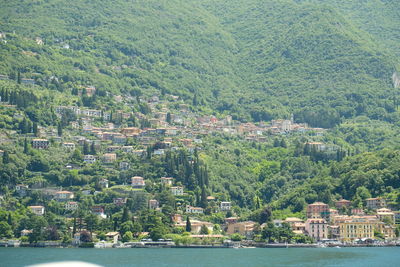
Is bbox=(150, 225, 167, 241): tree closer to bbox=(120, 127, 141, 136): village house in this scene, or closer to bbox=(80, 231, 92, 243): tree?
bbox=(80, 231, 92, 243): tree

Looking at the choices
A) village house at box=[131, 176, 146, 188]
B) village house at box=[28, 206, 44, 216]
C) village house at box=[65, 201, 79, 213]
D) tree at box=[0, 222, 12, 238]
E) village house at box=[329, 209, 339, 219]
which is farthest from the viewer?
village house at box=[131, 176, 146, 188]

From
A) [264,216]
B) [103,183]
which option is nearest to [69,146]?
[103,183]

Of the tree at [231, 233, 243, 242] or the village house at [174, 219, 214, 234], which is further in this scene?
the village house at [174, 219, 214, 234]

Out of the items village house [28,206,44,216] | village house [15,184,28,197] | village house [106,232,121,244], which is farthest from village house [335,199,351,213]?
village house [15,184,28,197]

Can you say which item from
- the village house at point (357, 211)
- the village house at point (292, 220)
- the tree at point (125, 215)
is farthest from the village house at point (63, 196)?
the village house at point (357, 211)

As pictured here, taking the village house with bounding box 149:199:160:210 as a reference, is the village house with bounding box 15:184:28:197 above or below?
above

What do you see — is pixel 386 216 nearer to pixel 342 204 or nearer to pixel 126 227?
pixel 342 204

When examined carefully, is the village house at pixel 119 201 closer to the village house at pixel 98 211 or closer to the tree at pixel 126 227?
the village house at pixel 98 211
